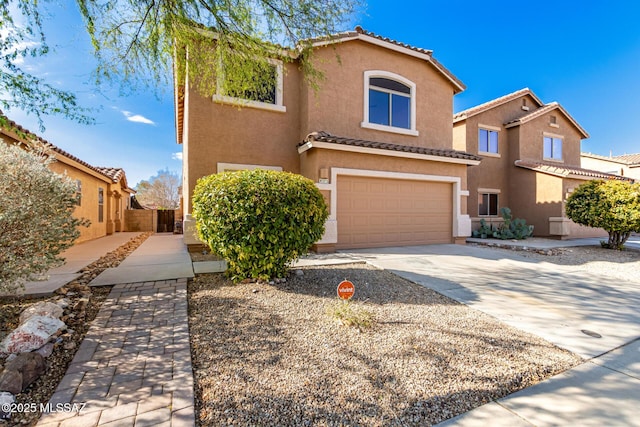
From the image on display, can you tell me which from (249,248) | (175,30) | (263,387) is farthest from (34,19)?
(263,387)

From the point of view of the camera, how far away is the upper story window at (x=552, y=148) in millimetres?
16969

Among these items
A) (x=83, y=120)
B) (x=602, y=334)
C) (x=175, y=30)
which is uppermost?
(x=175, y=30)

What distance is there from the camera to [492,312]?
452cm

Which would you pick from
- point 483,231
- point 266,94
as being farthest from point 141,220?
point 483,231

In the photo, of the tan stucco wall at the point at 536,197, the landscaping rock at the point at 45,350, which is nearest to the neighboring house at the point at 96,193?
the landscaping rock at the point at 45,350

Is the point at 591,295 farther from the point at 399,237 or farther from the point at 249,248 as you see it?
the point at 249,248

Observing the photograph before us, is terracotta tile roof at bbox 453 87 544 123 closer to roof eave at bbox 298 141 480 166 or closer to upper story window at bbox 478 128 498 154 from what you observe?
upper story window at bbox 478 128 498 154

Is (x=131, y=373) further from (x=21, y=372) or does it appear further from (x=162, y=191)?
(x=162, y=191)

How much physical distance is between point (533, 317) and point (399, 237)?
626cm

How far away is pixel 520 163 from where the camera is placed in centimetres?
1570

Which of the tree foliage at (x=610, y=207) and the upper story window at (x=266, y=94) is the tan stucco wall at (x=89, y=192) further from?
the tree foliage at (x=610, y=207)

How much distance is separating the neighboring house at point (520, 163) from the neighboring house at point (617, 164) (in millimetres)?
13740

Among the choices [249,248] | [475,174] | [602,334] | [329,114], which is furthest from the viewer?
[475,174]

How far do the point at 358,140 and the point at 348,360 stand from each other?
7.85 meters
